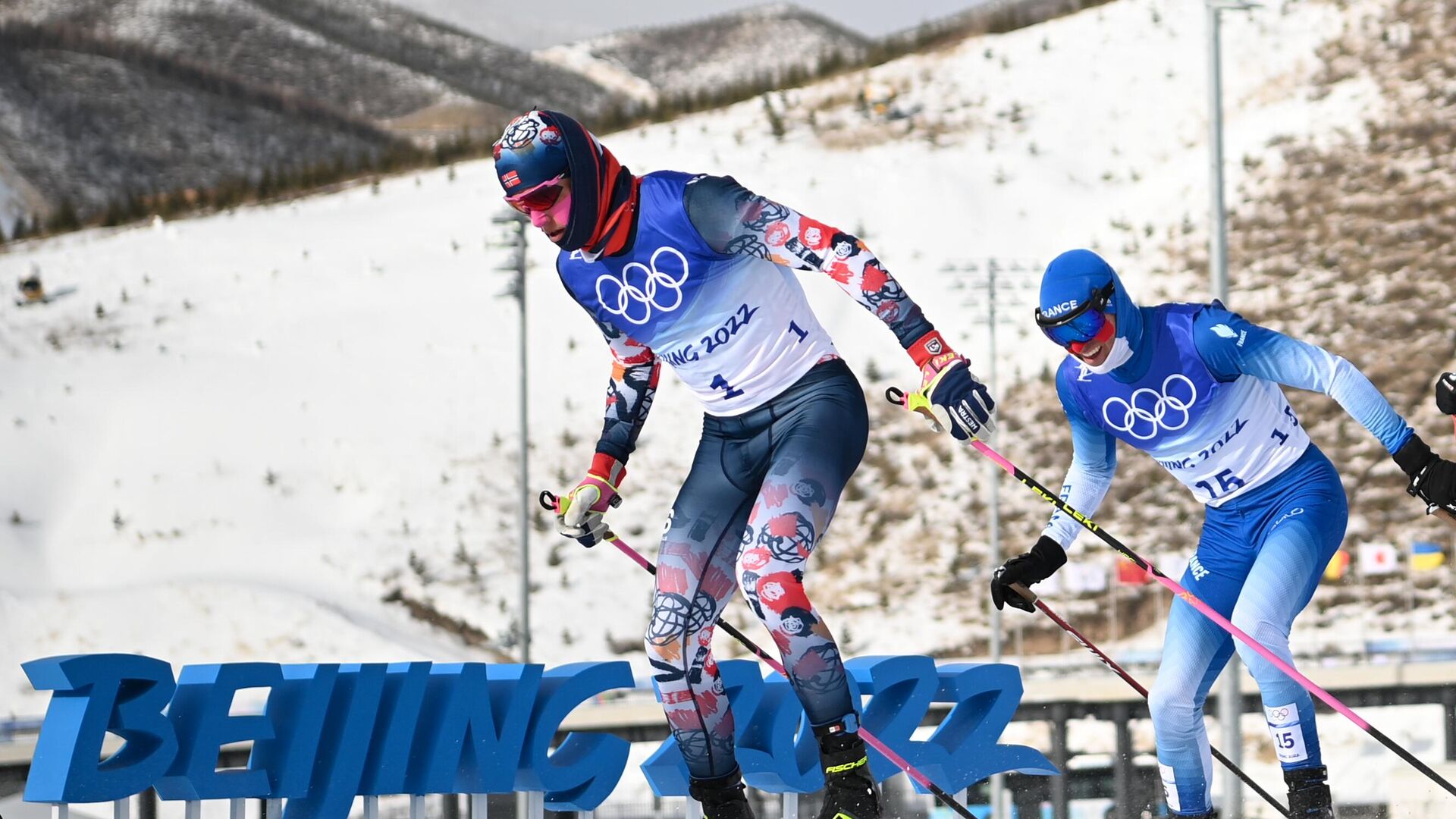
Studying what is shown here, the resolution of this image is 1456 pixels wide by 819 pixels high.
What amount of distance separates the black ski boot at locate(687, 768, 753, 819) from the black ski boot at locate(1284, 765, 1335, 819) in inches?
96.0

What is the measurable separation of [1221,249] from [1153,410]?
8354 millimetres

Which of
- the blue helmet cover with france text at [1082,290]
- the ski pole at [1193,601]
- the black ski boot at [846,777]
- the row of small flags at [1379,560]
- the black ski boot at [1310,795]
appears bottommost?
the row of small flags at [1379,560]

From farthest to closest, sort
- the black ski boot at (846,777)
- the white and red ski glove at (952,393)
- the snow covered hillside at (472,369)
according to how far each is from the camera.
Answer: the snow covered hillside at (472,369) → the white and red ski glove at (952,393) → the black ski boot at (846,777)

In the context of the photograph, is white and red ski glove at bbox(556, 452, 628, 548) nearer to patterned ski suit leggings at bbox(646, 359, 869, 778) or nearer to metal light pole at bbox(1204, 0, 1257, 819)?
patterned ski suit leggings at bbox(646, 359, 869, 778)

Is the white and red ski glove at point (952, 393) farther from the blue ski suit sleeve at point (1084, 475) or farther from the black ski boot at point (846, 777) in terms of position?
the blue ski suit sleeve at point (1084, 475)

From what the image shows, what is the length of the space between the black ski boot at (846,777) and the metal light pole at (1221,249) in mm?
8186

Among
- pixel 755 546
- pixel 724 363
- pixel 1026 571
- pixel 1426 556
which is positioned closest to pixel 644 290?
pixel 724 363

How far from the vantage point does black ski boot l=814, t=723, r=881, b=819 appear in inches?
236

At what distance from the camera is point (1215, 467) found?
749 cm

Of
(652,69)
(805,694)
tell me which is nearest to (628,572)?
(805,694)

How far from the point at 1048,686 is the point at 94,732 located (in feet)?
72.7

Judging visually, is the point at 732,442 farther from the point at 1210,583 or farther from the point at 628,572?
the point at 628,572

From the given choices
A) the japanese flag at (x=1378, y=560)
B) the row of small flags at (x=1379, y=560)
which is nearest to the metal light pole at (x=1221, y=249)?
the row of small flags at (x=1379, y=560)

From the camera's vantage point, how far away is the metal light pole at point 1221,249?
14.4 m
